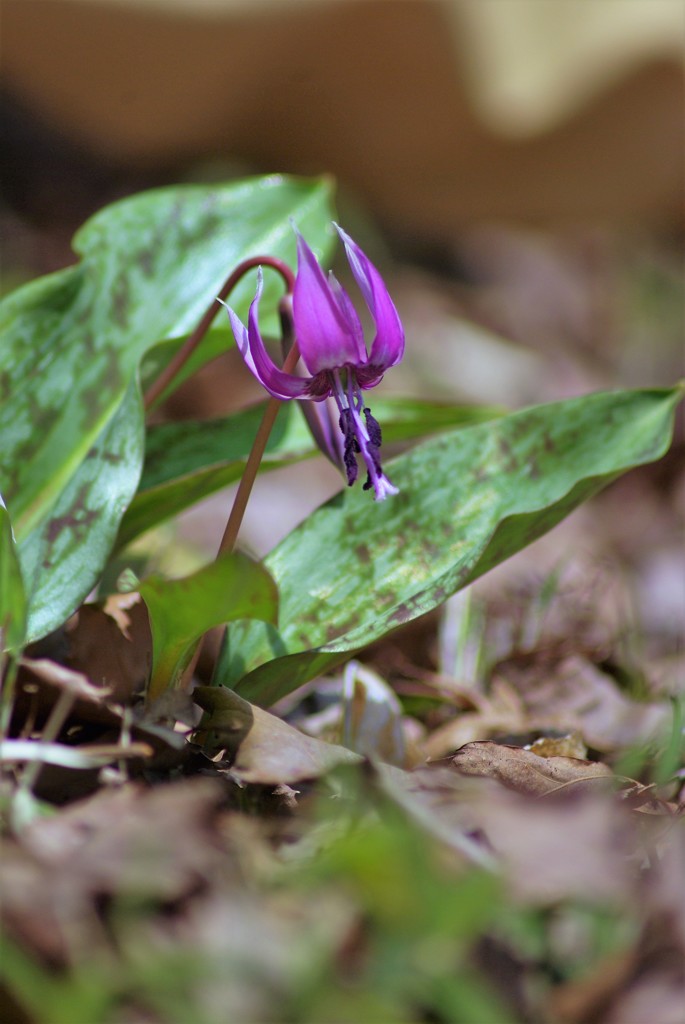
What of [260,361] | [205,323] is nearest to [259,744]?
[260,361]

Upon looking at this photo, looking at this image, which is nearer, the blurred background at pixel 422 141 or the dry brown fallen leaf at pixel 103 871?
the dry brown fallen leaf at pixel 103 871

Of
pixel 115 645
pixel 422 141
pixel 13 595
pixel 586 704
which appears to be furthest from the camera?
pixel 422 141

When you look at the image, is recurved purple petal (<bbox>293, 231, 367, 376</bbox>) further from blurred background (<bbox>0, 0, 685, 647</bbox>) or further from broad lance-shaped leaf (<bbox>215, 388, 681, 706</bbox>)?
blurred background (<bbox>0, 0, 685, 647</bbox>)

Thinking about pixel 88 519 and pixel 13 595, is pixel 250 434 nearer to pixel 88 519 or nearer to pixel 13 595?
pixel 88 519

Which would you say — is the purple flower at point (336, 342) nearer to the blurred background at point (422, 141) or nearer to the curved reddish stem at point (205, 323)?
the curved reddish stem at point (205, 323)

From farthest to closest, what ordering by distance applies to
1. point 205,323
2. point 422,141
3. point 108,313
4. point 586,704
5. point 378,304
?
point 422,141, point 586,704, point 108,313, point 205,323, point 378,304

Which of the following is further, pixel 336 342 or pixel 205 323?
pixel 205 323

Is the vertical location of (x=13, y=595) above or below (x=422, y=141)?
above

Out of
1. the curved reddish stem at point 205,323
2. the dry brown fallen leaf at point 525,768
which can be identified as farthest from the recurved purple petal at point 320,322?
the dry brown fallen leaf at point 525,768
